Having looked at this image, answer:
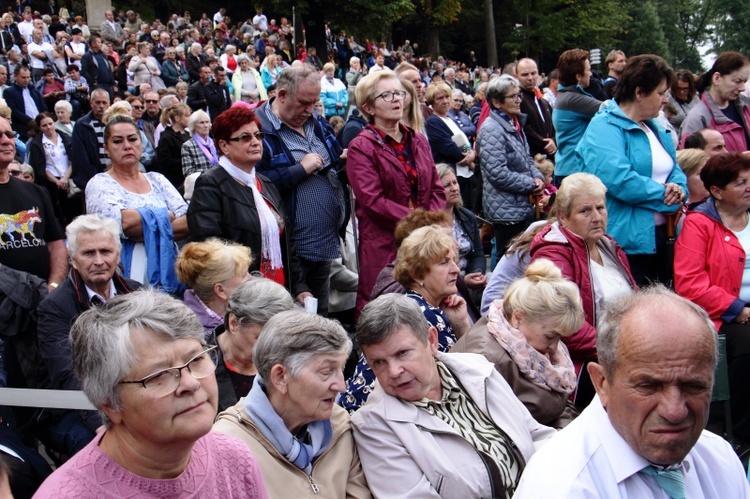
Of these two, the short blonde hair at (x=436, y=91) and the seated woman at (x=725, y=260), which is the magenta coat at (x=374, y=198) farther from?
the short blonde hair at (x=436, y=91)

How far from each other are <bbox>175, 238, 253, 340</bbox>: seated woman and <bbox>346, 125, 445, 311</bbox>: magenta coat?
1240 millimetres

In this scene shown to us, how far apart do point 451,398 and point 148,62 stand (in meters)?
13.8

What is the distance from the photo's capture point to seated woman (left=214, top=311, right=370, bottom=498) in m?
2.72

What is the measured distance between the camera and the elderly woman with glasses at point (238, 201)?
4500 mm

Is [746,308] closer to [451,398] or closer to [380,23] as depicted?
[451,398]

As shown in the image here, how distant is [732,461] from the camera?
6.98 feet

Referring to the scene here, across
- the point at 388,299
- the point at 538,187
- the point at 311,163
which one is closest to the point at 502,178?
the point at 538,187

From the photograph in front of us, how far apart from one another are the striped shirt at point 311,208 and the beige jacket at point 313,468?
2230mm

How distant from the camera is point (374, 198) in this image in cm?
500

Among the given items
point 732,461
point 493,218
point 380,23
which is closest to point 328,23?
point 380,23

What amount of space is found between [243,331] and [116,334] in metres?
1.32

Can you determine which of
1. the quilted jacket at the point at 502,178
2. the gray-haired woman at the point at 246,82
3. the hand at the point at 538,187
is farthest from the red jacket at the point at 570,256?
the gray-haired woman at the point at 246,82

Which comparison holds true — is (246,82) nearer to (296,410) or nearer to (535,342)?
(535,342)

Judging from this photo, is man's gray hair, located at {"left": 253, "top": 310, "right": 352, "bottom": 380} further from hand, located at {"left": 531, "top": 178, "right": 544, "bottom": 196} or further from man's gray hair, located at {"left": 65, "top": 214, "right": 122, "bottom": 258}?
hand, located at {"left": 531, "top": 178, "right": 544, "bottom": 196}
